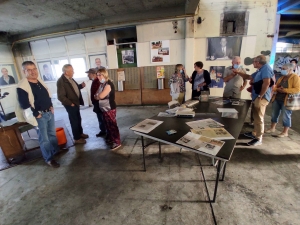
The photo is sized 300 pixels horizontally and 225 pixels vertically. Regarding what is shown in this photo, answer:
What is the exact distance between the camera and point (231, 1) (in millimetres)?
4469

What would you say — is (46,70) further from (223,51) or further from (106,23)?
(223,51)

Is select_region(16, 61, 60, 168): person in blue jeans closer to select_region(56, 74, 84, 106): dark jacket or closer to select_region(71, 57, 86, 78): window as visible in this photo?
select_region(56, 74, 84, 106): dark jacket

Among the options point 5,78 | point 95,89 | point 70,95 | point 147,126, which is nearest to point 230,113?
point 147,126

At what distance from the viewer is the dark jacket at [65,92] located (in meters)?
2.68

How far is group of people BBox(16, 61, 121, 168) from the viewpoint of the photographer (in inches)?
82.4

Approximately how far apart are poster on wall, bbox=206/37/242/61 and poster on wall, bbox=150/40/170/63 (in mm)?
1330

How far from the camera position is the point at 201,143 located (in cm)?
145

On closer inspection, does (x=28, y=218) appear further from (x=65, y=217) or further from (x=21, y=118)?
(x=21, y=118)

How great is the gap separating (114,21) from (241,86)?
4.45m

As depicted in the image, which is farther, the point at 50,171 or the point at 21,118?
the point at 50,171

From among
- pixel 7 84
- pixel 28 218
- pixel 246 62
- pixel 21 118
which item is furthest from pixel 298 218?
pixel 7 84

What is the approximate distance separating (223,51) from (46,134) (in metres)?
5.27

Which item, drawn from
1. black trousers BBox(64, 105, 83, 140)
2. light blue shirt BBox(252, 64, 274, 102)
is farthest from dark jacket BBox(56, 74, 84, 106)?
light blue shirt BBox(252, 64, 274, 102)

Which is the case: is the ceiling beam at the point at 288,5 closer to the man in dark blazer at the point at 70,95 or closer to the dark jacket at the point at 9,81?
the man in dark blazer at the point at 70,95
